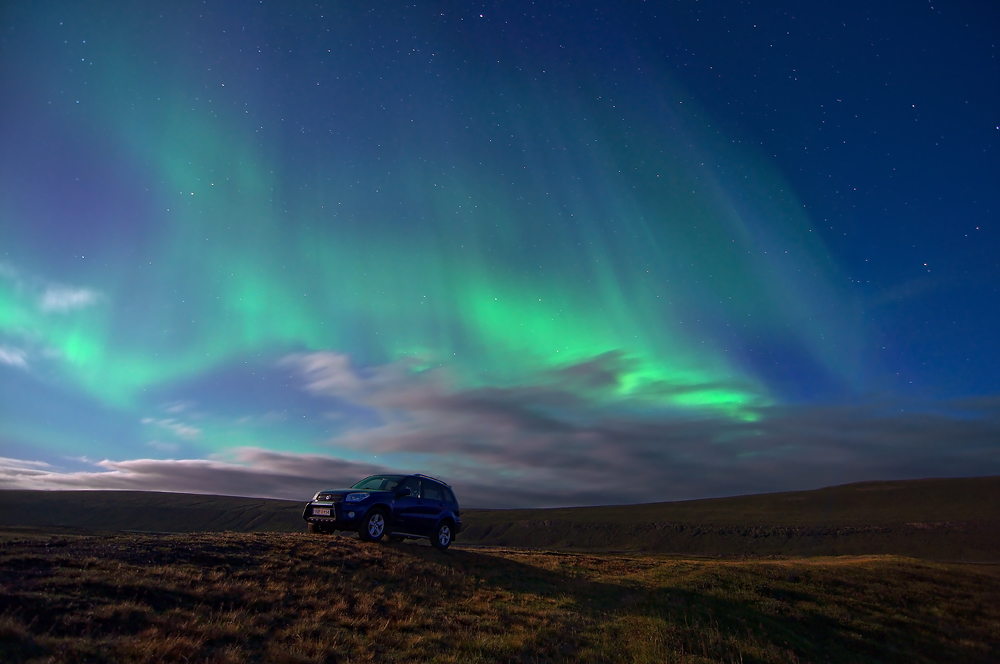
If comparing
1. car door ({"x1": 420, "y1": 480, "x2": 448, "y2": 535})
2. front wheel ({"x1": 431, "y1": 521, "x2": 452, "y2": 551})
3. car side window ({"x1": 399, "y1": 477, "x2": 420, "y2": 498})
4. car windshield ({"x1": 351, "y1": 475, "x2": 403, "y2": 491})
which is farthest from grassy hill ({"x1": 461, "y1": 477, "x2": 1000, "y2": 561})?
car windshield ({"x1": 351, "y1": 475, "x2": 403, "y2": 491})

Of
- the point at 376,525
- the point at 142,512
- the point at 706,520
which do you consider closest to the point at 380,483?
the point at 376,525

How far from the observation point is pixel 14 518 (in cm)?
14088

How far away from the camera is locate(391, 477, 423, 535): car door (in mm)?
16297

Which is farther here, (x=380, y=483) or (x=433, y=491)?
(x=433, y=491)

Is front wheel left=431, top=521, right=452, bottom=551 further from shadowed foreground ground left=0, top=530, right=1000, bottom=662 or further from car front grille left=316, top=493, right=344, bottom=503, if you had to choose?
car front grille left=316, top=493, right=344, bottom=503

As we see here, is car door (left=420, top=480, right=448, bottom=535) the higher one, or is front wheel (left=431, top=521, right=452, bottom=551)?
car door (left=420, top=480, right=448, bottom=535)

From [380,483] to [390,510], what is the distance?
118cm

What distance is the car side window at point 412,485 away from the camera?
1700 centimetres

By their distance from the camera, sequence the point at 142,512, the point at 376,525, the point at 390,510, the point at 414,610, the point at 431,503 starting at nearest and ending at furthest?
the point at 414,610 < the point at 376,525 < the point at 390,510 < the point at 431,503 < the point at 142,512

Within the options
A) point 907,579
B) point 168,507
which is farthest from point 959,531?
point 168,507

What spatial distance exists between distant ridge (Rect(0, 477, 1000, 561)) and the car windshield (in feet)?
256

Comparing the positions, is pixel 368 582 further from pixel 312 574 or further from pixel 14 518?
pixel 14 518

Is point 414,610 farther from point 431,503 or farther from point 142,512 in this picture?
point 142,512

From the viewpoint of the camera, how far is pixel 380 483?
17.0 metres
